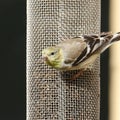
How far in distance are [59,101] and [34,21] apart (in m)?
0.93

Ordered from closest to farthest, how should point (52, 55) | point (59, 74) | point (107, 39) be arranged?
1. point (52, 55)
2. point (107, 39)
3. point (59, 74)

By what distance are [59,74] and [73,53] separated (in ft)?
1.57

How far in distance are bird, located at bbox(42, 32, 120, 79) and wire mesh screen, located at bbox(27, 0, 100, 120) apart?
1.01ft

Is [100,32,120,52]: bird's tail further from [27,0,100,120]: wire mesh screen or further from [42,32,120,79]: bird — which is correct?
[27,0,100,120]: wire mesh screen

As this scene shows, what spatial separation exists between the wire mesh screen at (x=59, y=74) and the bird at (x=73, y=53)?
1.01ft

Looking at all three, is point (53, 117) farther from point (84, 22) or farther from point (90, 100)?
point (84, 22)

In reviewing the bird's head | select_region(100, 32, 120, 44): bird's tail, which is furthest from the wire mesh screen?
the bird's head

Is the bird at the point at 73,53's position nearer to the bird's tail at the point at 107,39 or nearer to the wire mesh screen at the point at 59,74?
the bird's tail at the point at 107,39

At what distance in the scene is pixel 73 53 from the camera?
7.96 meters

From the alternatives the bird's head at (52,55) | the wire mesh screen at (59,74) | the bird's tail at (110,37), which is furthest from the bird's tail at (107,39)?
the bird's head at (52,55)

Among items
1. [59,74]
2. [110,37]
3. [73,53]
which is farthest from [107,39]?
[59,74]

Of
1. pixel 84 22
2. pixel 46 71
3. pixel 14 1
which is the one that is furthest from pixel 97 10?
pixel 14 1

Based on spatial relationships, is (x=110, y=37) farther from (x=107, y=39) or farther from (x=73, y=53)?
(x=73, y=53)

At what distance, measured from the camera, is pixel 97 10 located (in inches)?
341
